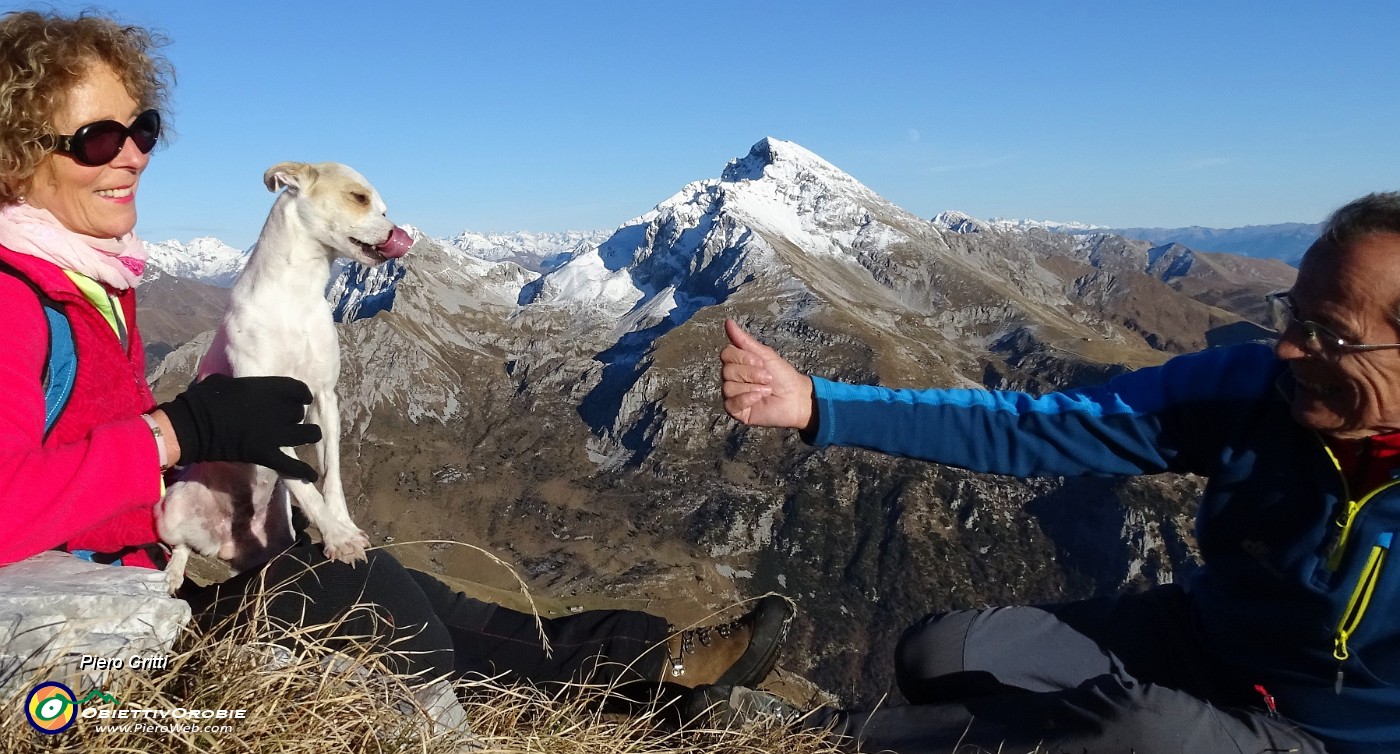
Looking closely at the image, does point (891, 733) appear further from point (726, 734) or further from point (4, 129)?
point (4, 129)

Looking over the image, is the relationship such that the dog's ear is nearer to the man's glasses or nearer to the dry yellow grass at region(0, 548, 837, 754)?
the dry yellow grass at region(0, 548, 837, 754)

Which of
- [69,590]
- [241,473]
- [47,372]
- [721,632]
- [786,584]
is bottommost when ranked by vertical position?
[786,584]

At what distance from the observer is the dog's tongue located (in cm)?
767

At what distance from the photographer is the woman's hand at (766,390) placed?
571 centimetres

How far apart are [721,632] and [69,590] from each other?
4.04 metres

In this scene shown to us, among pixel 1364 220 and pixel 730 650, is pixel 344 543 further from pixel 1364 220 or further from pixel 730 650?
pixel 1364 220

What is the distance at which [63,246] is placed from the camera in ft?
13.9

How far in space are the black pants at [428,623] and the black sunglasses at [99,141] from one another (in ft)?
7.84

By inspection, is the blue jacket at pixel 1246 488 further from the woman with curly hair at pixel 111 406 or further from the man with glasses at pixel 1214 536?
the woman with curly hair at pixel 111 406

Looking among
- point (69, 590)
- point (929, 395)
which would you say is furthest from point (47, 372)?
point (929, 395)

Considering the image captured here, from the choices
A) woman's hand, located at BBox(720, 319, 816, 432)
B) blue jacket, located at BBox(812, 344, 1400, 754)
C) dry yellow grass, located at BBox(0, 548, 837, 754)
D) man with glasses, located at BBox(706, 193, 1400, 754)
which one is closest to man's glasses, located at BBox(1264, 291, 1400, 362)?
man with glasses, located at BBox(706, 193, 1400, 754)

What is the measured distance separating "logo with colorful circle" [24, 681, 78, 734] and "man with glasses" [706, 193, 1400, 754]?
10.6 feet

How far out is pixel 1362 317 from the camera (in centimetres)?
441

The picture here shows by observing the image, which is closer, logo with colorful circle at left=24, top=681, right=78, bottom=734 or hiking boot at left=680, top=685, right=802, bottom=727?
logo with colorful circle at left=24, top=681, right=78, bottom=734
